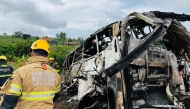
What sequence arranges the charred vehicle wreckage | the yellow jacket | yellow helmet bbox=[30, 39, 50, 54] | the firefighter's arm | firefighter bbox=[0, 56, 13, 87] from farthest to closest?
firefighter bbox=[0, 56, 13, 87] < the charred vehicle wreckage < yellow helmet bbox=[30, 39, 50, 54] < the yellow jacket < the firefighter's arm

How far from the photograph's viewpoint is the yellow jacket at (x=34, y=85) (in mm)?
2143

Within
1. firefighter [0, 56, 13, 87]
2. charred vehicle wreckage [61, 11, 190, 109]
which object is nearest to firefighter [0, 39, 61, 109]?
charred vehicle wreckage [61, 11, 190, 109]

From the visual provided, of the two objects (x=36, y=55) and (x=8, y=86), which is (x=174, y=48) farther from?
(x=8, y=86)

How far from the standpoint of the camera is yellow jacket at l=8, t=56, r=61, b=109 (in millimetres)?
2143

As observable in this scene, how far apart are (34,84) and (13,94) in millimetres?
226

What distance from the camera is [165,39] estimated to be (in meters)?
5.70

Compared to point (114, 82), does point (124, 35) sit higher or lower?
higher

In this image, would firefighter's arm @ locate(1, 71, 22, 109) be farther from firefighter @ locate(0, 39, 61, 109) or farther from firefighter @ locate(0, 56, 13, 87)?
→ firefighter @ locate(0, 56, 13, 87)

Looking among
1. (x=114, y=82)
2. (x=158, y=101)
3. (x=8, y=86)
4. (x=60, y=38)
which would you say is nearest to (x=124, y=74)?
(x=114, y=82)

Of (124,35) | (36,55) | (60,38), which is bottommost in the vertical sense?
(36,55)

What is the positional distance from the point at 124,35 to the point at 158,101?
1494mm

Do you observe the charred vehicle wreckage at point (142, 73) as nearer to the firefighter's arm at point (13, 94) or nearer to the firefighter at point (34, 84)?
the firefighter at point (34, 84)

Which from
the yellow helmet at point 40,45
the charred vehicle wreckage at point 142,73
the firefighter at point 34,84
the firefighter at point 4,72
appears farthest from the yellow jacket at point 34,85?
the firefighter at point 4,72

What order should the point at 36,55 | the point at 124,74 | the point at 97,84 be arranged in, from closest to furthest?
the point at 36,55
the point at 124,74
the point at 97,84
